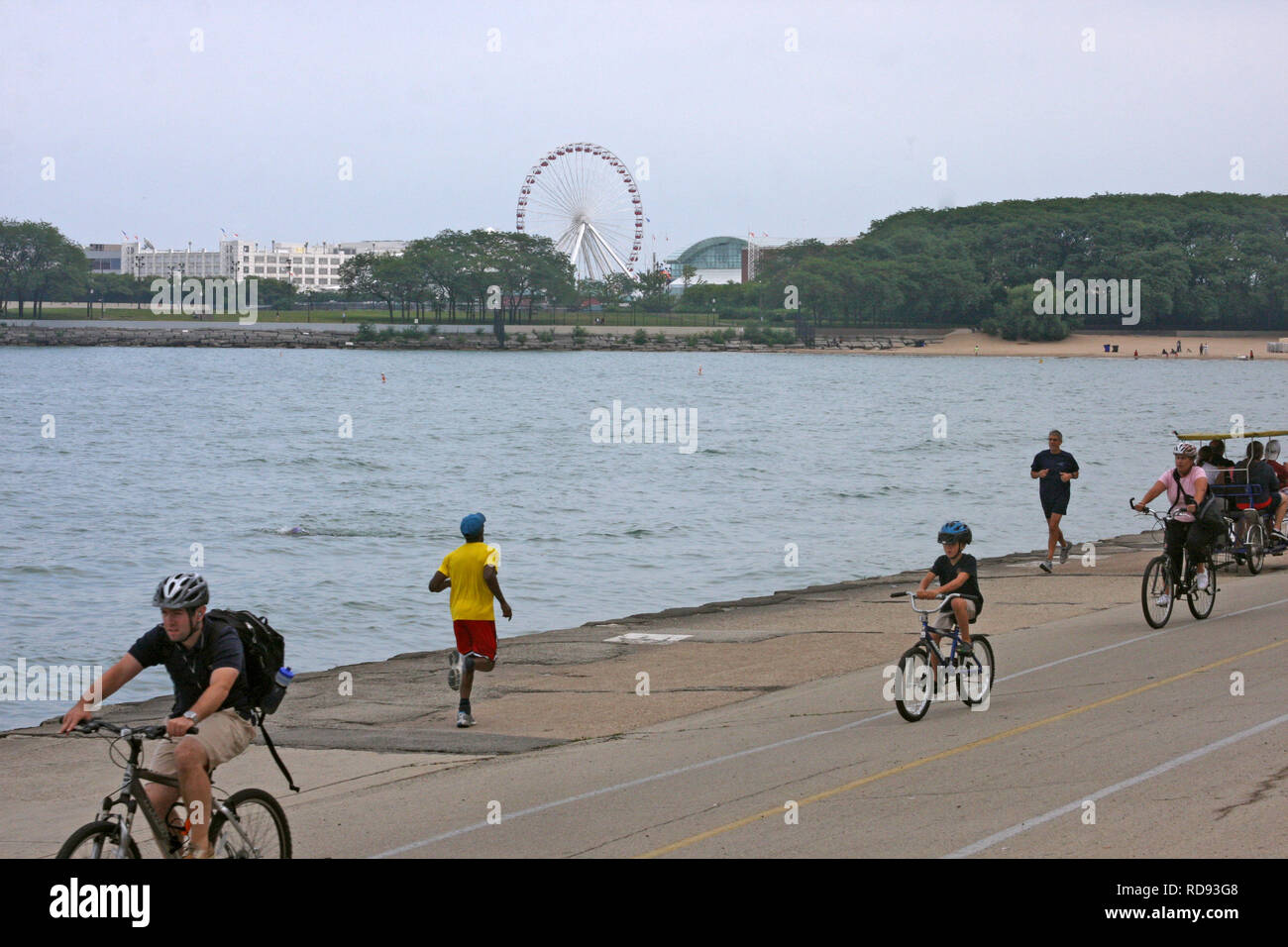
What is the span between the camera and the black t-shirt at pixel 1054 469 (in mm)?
22828

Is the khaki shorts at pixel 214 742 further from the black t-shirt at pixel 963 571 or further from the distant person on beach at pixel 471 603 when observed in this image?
the black t-shirt at pixel 963 571

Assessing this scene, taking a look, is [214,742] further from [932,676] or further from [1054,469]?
[1054,469]

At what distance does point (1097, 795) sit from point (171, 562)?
85.6 ft

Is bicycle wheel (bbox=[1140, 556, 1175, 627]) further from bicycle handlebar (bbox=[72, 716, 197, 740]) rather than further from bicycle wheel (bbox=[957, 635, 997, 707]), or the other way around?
bicycle handlebar (bbox=[72, 716, 197, 740])

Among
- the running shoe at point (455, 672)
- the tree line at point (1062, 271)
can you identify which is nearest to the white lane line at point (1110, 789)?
the running shoe at point (455, 672)

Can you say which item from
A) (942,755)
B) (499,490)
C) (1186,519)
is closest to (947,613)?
(942,755)

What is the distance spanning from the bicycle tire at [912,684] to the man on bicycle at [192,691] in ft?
20.7

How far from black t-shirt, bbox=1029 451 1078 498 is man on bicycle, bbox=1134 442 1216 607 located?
17.8 ft

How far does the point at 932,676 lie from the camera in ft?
41.3

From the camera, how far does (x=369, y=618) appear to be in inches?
981

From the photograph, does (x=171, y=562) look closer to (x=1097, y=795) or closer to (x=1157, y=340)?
(x=1097, y=795)

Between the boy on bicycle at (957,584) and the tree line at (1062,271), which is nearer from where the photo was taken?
the boy on bicycle at (957,584)

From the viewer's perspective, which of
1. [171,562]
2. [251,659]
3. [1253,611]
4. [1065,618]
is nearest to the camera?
[251,659]
